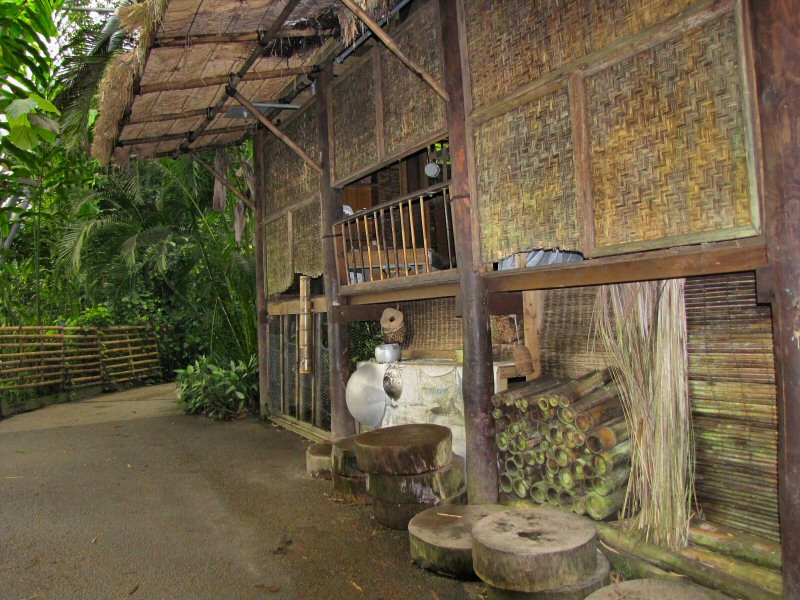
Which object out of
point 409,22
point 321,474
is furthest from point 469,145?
point 321,474

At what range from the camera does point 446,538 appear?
361 cm

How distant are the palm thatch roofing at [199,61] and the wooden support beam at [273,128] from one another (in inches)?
9.1

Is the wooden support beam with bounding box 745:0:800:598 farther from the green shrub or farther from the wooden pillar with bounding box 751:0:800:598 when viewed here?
the green shrub

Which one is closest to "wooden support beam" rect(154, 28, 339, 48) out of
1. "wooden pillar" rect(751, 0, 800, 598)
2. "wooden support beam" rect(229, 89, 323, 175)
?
"wooden support beam" rect(229, 89, 323, 175)

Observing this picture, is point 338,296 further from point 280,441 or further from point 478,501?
point 478,501

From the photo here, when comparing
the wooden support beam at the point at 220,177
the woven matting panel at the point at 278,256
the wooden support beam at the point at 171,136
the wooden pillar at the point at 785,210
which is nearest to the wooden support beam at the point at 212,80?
the wooden support beam at the point at 171,136

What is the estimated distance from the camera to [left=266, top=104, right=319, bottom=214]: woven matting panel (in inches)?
275

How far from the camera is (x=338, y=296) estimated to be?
6.52m

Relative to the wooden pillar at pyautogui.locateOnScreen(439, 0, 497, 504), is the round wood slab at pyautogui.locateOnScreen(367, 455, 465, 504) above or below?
below

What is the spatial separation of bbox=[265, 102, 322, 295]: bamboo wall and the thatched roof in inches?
23.4

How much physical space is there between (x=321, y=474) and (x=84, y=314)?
10.1 metres

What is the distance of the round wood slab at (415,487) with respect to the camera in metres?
4.39

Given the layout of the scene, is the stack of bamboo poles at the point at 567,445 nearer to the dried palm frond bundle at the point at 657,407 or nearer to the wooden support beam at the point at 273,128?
the dried palm frond bundle at the point at 657,407

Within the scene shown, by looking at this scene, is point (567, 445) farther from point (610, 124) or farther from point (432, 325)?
point (432, 325)
